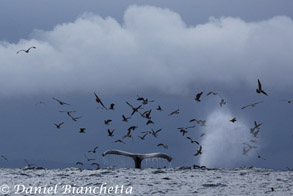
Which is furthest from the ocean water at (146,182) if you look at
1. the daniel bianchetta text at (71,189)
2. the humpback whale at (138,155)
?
the humpback whale at (138,155)

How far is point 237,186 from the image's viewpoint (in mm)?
26531

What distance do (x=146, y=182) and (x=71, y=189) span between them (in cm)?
419

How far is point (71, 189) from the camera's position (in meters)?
25.4

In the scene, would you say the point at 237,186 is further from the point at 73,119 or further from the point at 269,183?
the point at 73,119

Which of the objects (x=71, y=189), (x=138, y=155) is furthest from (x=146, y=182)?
(x=138, y=155)

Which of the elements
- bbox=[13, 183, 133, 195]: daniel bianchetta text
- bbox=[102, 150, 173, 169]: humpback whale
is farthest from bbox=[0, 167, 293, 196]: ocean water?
bbox=[102, 150, 173, 169]: humpback whale

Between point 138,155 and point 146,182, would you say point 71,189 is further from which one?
point 138,155

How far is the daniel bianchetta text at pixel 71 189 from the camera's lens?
24761 millimetres

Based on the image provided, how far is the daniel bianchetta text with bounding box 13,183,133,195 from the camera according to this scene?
2476 centimetres

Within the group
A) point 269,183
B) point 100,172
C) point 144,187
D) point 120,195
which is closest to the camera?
point 120,195

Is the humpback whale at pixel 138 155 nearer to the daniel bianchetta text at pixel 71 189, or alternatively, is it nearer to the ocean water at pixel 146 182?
the ocean water at pixel 146 182

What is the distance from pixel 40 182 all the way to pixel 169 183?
7145 millimetres

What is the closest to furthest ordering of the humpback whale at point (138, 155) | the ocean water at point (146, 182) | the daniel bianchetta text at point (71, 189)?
the daniel bianchetta text at point (71, 189) → the ocean water at point (146, 182) → the humpback whale at point (138, 155)

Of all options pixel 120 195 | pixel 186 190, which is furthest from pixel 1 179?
pixel 186 190
